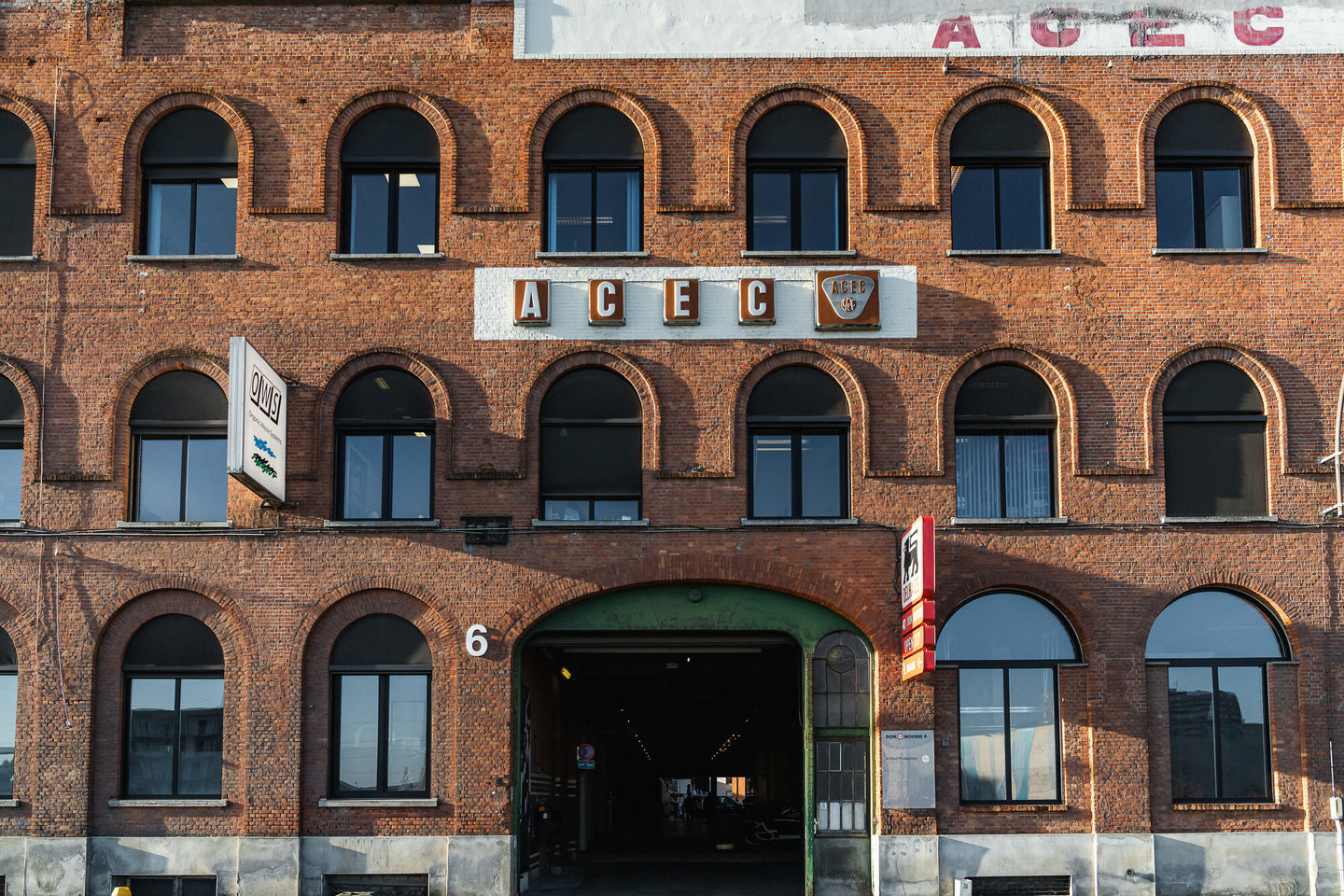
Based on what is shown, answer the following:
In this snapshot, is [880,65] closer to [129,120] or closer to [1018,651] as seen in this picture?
[1018,651]

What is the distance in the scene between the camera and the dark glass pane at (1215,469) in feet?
69.7

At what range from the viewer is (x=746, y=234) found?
2203 centimetres

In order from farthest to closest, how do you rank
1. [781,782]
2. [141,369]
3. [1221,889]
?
1. [781,782]
2. [141,369]
3. [1221,889]

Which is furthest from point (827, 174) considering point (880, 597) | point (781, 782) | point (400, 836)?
point (781, 782)

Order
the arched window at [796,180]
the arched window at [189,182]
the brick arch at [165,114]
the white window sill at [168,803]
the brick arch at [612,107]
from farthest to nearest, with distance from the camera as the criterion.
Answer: the arched window at [189,182] < the arched window at [796,180] < the brick arch at [165,114] < the brick arch at [612,107] < the white window sill at [168,803]

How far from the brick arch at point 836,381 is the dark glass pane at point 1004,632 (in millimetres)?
2697

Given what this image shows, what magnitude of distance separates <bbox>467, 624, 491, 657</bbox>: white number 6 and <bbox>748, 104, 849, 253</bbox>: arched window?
7.45 meters

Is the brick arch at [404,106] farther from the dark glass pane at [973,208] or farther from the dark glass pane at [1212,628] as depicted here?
the dark glass pane at [1212,628]

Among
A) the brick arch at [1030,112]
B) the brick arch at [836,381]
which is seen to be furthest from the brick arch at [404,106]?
the brick arch at [1030,112]

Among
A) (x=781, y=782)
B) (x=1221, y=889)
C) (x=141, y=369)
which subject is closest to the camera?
(x=1221, y=889)

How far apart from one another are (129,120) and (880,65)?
39.8ft

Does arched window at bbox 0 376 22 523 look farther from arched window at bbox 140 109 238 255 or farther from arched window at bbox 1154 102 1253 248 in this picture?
arched window at bbox 1154 102 1253 248

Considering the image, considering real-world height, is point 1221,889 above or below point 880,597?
below

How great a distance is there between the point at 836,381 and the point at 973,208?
12.1ft
